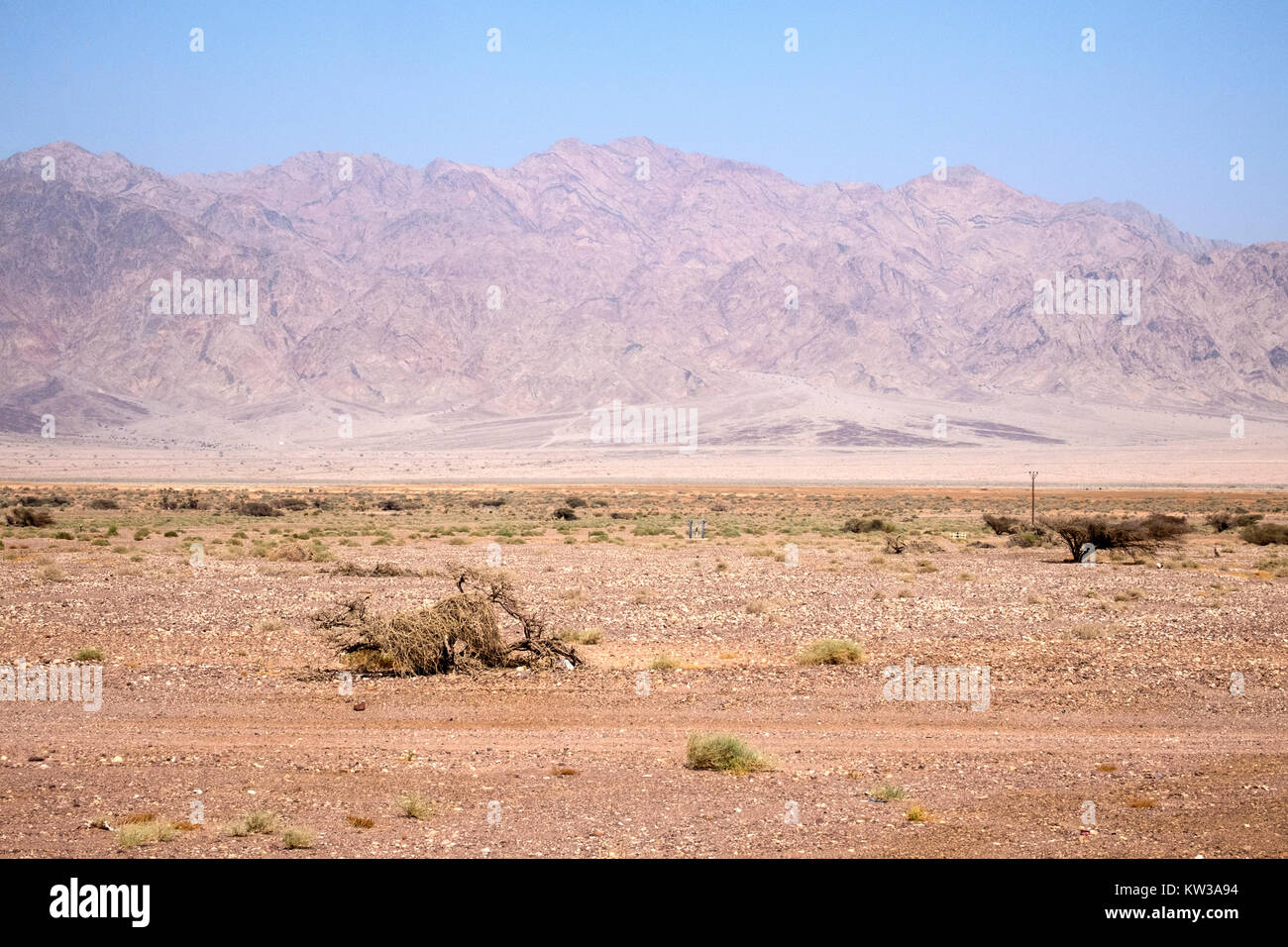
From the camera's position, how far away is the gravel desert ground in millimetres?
7848

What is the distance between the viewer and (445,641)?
559 inches

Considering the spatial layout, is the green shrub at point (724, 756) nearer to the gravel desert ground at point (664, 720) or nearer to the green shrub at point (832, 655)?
the gravel desert ground at point (664, 720)

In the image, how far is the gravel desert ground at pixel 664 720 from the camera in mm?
7848

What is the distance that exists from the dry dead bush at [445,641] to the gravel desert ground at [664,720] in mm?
269

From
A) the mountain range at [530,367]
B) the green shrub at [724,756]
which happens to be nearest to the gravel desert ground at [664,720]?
the green shrub at [724,756]

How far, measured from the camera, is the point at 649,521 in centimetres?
4803

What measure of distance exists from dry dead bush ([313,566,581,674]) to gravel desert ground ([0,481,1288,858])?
269mm

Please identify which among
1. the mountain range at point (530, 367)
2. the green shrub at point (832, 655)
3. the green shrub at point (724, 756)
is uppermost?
the mountain range at point (530, 367)

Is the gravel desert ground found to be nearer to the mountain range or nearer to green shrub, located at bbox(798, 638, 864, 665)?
green shrub, located at bbox(798, 638, 864, 665)

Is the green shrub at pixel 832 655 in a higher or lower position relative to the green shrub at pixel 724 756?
lower

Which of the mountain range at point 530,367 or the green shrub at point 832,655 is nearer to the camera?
the green shrub at point 832,655

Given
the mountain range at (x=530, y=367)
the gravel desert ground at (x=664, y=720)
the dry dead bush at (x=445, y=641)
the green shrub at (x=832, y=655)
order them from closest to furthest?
the gravel desert ground at (x=664, y=720), the dry dead bush at (x=445, y=641), the green shrub at (x=832, y=655), the mountain range at (x=530, y=367)

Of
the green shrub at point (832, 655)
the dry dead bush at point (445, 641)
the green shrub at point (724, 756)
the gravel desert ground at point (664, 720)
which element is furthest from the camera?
the green shrub at point (832, 655)
